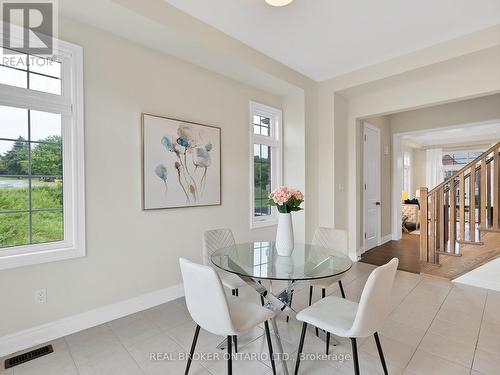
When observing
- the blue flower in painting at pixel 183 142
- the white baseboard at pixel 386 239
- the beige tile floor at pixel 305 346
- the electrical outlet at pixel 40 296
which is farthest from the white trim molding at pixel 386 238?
the electrical outlet at pixel 40 296

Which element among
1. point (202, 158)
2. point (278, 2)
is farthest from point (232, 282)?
point (278, 2)

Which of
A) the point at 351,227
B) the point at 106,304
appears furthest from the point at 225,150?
the point at 351,227

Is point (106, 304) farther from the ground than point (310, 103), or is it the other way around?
point (310, 103)

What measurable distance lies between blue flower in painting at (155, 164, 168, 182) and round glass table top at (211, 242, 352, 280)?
3.56 feet

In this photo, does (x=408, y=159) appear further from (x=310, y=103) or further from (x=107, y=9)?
(x=107, y=9)

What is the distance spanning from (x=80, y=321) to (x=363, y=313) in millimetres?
2329

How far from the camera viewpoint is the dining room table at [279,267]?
68.0 inches

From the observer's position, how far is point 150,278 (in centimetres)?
282

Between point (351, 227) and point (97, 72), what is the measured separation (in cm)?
410

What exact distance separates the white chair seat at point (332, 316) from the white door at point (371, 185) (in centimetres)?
334

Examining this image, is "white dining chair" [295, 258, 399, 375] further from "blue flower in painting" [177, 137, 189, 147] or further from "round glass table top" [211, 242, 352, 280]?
"blue flower in painting" [177, 137, 189, 147]

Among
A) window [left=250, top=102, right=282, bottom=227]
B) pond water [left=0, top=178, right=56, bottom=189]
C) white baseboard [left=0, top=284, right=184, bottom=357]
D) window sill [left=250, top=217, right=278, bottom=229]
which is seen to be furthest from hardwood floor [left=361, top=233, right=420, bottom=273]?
pond water [left=0, top=178, right=56, bottom=189]

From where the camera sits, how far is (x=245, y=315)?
5.45ft
